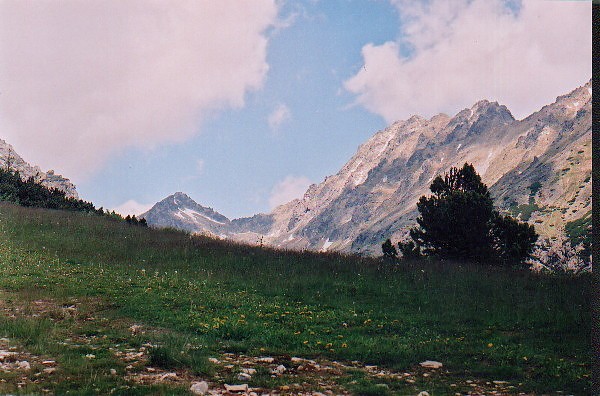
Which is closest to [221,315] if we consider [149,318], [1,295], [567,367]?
[149,318]

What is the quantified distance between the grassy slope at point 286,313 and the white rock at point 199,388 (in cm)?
49

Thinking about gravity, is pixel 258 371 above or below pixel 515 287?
below

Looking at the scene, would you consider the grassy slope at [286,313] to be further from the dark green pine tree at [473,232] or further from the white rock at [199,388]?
the dark green pine tree at [473,232]

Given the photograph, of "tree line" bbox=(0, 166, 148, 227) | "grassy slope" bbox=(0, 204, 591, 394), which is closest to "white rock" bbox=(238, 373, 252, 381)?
"grassy slope" bbox=(0, 204, 591, 394)

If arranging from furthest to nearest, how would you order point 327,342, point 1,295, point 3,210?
point 3,210
point 1,295
point 327,342

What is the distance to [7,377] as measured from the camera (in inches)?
288

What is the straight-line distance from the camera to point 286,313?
44.7 feet

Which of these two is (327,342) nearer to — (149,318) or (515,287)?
(149,318)

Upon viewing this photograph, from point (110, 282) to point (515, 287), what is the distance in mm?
14930

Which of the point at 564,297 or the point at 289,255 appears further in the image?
the point at 289,255

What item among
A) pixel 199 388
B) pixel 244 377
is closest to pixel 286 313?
pixel 244 377

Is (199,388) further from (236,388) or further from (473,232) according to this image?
(473,232)

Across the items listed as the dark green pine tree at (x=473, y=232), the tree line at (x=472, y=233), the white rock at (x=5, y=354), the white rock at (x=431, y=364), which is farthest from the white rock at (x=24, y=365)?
the dark green pine tree at (x=473, y=232)

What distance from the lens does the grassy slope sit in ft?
28.3
